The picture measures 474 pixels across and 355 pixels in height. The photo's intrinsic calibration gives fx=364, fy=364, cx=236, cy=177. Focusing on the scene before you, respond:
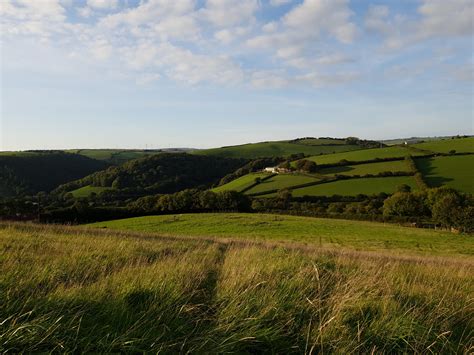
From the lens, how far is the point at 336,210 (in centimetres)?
6775

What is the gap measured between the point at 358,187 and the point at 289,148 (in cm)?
7848

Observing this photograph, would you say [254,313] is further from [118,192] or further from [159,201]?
[118,192]

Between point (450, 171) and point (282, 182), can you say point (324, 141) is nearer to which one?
point (282, 182)

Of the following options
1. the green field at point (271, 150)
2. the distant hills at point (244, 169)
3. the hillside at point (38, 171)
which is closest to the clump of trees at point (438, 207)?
the distant hills at point (244, 169)

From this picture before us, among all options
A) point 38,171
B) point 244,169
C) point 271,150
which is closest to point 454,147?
point 244,169

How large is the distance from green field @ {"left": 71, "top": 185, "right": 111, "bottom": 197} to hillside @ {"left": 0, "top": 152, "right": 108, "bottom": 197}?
11.6 m

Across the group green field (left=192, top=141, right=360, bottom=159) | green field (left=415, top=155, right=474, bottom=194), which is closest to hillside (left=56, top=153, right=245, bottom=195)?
green field (left=192, top=141, right=360, bottom=159)

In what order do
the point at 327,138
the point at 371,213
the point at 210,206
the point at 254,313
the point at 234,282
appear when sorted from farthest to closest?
the point at 327,138
the point at 210,206
the point at 371,213
the point at 234,282
the point at 254,313

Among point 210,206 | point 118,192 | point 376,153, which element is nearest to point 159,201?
point 210,206

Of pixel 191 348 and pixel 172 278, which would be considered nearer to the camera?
pixel 191 348

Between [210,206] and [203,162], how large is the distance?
72.5 metres

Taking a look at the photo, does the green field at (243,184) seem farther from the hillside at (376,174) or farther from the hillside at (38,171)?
the hillside at (38,171)

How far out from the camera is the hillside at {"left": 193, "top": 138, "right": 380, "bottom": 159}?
472 feet

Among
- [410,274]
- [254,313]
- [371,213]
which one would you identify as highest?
[254,313]
